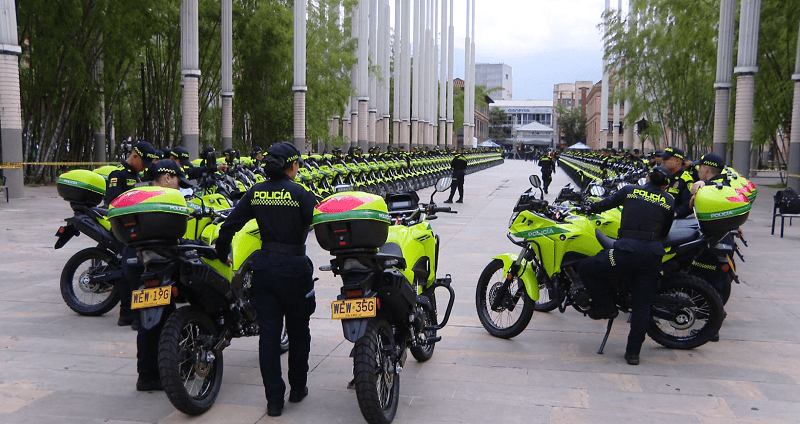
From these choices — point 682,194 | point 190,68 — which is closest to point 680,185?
point 682,194

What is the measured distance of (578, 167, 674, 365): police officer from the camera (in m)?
5.27

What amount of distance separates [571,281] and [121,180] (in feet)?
13.2

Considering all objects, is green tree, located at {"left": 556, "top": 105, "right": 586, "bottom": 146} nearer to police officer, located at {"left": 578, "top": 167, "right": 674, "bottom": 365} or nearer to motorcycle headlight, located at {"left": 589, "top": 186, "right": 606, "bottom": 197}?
motorcycle headlight, located at {"left": 589, "top": 186, "right": 606, "bottom": 197}

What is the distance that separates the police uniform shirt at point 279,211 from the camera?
162 inches

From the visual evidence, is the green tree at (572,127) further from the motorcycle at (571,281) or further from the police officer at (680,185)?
the motorcycle at (571,281)

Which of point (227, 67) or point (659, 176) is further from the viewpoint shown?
point (227, 67)

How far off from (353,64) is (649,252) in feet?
115

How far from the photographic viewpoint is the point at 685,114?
95.0ft

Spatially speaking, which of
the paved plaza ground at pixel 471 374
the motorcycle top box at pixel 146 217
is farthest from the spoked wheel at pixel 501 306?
the motorcycle top box at pixel 146 217

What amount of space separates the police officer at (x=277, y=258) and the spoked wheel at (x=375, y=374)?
0.50 meters

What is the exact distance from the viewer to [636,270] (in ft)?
17.4

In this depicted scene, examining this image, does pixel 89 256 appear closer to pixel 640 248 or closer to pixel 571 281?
pixel 571 281

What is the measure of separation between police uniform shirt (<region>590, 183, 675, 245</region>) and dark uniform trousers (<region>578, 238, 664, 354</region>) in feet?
0.31

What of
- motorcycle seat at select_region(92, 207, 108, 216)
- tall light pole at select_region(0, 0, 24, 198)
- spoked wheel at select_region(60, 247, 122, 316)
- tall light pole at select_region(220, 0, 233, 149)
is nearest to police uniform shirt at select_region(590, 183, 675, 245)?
spoked wheel at select_region(60, 247, 122, 316)
